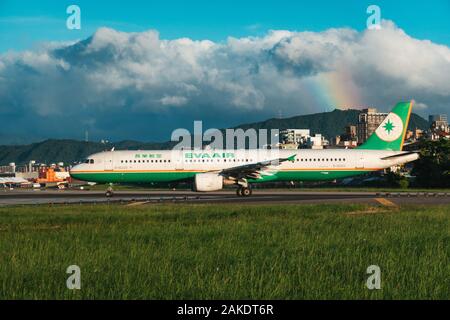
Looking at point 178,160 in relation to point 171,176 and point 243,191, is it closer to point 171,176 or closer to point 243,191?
point 171,176

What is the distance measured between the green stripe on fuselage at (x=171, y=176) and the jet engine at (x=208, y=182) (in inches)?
147

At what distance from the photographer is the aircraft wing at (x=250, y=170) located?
45781 millimetres

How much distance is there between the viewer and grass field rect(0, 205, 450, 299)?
9.24 meters

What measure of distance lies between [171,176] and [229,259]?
123 ft

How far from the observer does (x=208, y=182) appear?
4516 centimetres

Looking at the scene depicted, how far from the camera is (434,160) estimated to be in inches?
3164

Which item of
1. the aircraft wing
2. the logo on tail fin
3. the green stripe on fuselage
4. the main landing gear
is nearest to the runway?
the main landing gear

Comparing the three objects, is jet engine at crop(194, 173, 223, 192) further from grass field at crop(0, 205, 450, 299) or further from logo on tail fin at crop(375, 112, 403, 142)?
grass field at crop(0, 205, 450, 299)

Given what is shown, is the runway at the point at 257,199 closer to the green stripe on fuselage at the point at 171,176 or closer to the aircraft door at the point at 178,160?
the green stripe on fuselage at the point at 171,176

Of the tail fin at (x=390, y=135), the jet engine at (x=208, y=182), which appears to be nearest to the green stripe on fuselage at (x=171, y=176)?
the jet engine at (x=208, y=182)

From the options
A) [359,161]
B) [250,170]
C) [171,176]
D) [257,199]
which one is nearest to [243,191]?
[250,170]
